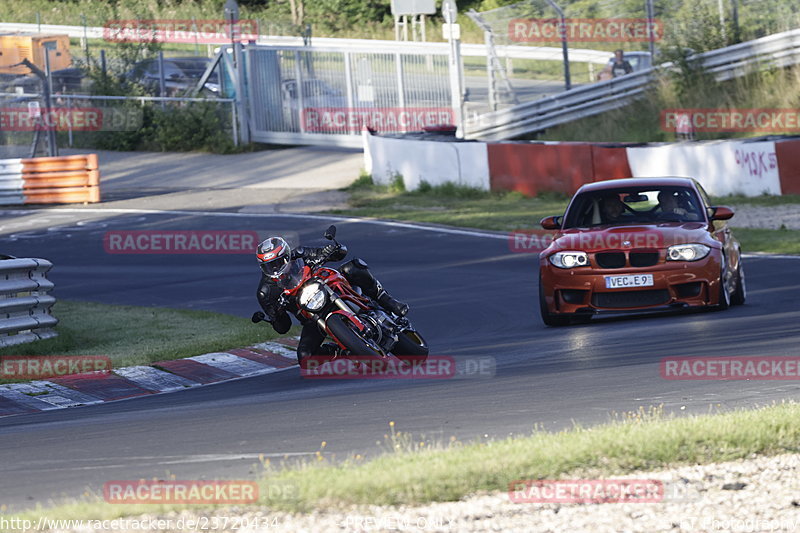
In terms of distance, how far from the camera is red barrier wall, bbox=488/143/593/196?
25.0 metres

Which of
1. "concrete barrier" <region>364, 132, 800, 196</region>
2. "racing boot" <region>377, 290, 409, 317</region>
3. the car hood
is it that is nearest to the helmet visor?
"racing boot" <region>377, 290, 409, 317</region>

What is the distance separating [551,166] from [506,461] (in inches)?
792

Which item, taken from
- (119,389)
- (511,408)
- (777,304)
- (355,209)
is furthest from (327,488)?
(355,209)

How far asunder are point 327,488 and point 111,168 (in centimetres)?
3110

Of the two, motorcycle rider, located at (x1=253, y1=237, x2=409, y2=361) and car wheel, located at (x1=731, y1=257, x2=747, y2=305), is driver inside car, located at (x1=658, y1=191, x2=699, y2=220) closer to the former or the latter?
car wheel, located at (x1=731, y1=257, x2=747, y2=305)

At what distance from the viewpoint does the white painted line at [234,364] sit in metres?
11.9

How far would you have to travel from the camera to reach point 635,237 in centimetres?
1254

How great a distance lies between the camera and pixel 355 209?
86.9 ft

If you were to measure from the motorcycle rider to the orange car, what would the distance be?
8.46 feet

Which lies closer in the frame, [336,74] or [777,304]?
[777,304]

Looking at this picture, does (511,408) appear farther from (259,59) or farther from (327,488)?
(259,59)

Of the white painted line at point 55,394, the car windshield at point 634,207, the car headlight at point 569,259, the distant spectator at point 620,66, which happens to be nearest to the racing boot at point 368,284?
the white painted line at point 55,394

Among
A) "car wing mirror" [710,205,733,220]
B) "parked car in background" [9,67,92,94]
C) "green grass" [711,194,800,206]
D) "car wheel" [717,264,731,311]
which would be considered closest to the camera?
"car wheel" [717,264,731,311]

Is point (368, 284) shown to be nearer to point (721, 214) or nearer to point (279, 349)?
point (279, 349)
